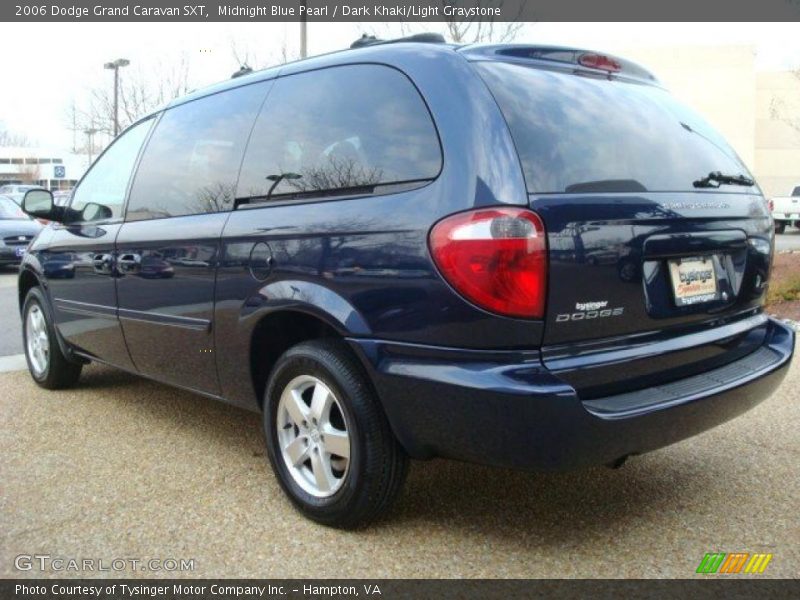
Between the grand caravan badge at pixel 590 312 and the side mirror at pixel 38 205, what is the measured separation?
3619mm

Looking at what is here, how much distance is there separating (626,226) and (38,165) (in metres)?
83.2

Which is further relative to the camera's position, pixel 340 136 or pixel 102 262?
pixel 102 262

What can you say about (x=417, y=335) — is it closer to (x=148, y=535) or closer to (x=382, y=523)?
(x=382, y=523)

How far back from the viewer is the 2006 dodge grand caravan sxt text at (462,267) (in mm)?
2426

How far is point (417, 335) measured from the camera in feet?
8.33

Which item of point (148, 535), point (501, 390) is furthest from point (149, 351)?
point (501, 390)

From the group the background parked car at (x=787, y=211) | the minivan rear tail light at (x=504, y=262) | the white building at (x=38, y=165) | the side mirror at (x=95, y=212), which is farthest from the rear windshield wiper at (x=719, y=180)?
the white building at (x=38, y=165)

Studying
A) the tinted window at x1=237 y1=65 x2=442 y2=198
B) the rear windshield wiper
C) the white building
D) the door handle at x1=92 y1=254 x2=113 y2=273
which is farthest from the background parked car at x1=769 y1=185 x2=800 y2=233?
the white building

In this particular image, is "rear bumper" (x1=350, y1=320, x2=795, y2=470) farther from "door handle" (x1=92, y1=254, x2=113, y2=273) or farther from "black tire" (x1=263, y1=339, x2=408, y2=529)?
"door handle" (x1=92, y1=254, x2=113, y2=273)

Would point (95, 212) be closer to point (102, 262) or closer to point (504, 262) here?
point (102, 262)

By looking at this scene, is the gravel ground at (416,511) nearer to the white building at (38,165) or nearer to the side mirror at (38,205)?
the side mirror at (38,205)

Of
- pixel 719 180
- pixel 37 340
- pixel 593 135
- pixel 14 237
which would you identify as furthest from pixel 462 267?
pixel 14 237

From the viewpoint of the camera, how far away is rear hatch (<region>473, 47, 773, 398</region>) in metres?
2.47

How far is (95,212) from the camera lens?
176 inches
